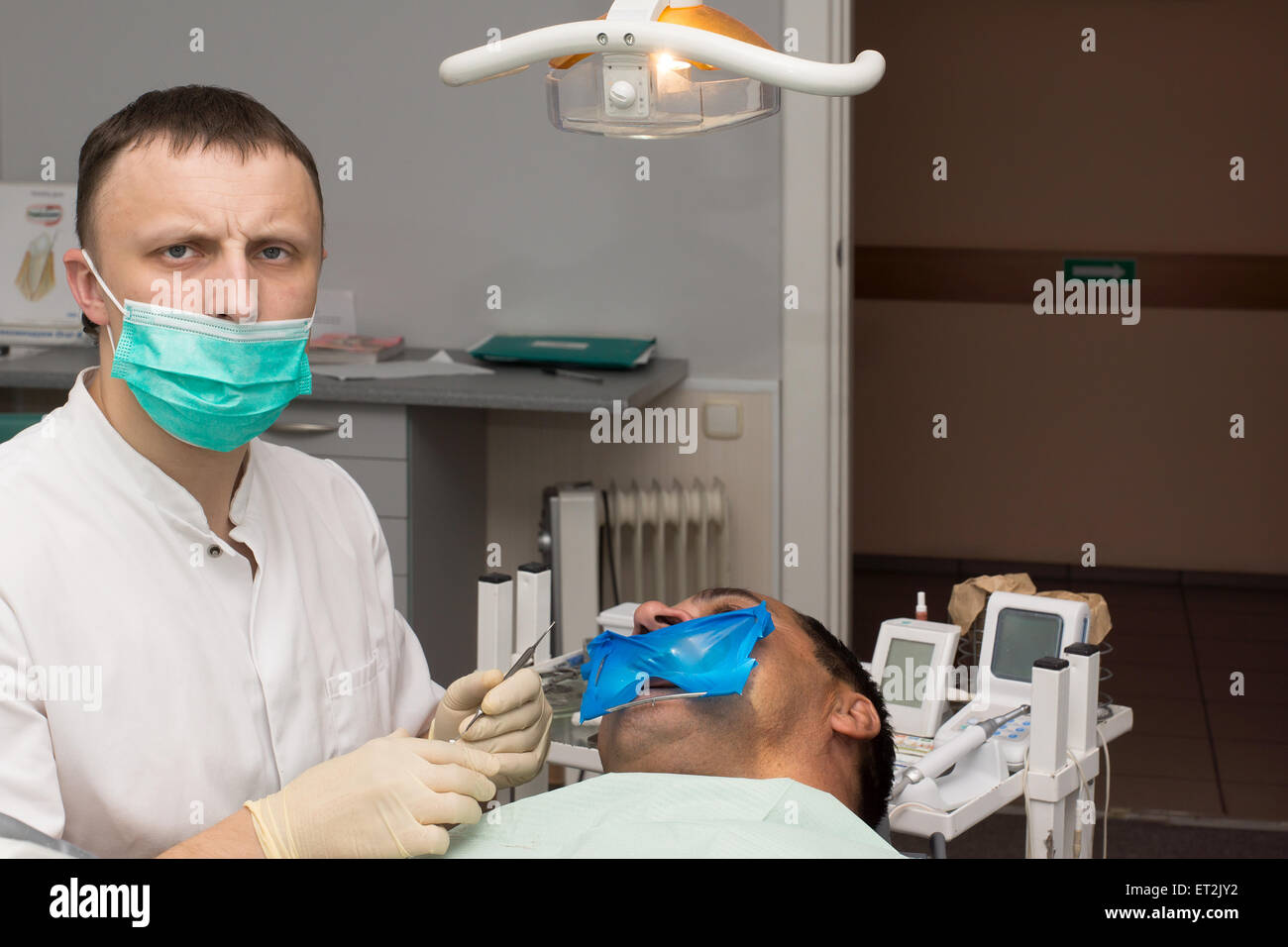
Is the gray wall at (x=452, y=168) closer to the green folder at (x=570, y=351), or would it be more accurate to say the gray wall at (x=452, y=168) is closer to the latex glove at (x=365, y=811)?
the green folder at (x=570, y=351)

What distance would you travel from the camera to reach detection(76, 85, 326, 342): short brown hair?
1.37m

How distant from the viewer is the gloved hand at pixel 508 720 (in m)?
1.50

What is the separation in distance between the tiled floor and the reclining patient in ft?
4.94

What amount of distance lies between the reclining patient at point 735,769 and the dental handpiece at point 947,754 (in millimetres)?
22

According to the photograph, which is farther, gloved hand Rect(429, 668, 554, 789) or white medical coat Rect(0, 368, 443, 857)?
gloved hand Rect(429, 668, 554, 789)

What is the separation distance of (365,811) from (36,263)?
2630 mm

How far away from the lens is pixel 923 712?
6.50 feet

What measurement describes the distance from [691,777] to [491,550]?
2.03m

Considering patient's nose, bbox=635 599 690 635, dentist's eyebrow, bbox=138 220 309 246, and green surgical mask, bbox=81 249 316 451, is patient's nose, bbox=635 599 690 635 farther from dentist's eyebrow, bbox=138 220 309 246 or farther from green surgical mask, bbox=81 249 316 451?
dentist's eyebrow, bbox=138 220 309 246

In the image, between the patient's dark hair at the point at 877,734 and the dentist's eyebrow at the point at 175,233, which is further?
the patient's dark hair at the point at 877,734

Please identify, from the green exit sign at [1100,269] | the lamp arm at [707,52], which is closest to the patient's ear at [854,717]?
the lamp arm at [707,52]

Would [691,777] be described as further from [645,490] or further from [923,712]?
[645,490]

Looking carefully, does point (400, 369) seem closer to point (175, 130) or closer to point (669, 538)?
point (669, 538)

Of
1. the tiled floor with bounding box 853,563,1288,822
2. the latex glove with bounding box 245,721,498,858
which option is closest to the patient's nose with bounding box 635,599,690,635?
the latex glove with bounding box 245,721,498,858
